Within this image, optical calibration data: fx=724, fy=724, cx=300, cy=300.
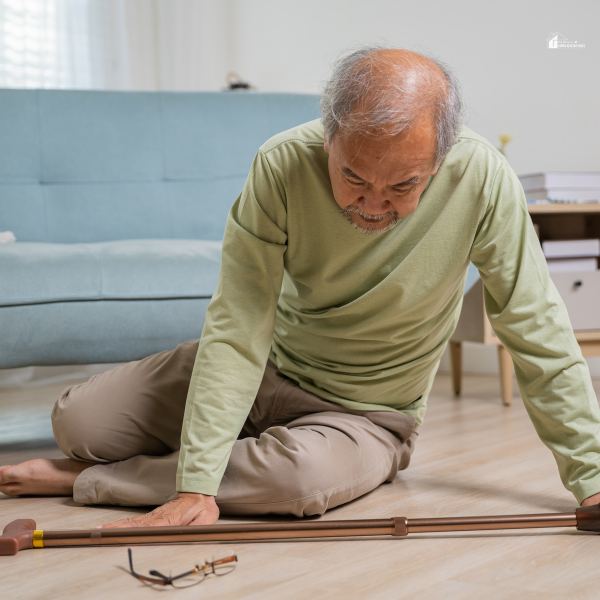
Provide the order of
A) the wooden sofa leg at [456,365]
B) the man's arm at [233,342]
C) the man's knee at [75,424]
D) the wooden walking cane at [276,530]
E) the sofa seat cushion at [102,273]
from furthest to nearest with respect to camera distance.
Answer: the wooden sofa leg at [456,365]
the sofa seat cushion at [102,273]
the man's knee at [75,424]
the man's arm at [233,342]
the wooden walking cane at [276,530]

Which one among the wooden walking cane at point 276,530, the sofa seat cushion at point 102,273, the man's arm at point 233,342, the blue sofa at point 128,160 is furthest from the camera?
the blue sofa at point 128,160

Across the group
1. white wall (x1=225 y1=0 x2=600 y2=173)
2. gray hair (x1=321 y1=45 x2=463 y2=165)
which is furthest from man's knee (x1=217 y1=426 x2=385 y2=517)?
white wall (x1=225 y1=0 x2=600 y2=173)

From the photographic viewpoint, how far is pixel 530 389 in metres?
1.10

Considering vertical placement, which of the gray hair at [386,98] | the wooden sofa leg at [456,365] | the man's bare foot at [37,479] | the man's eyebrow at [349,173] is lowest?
the wooden sofa leg at [456,365]

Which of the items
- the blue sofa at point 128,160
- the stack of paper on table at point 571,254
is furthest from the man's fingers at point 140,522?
the stack of paper on table at point 571,254

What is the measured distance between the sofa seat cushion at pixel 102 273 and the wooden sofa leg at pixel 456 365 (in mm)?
1062

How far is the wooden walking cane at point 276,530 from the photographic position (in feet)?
3.09

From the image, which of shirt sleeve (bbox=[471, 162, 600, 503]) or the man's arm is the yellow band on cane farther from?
shirt sleeve (bbox=[471, 162, 600, 503])

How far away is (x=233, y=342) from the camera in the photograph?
43.3 inches

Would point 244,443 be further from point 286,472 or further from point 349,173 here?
point 349,173

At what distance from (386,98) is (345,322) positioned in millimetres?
421

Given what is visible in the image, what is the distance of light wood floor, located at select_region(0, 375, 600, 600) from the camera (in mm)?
826

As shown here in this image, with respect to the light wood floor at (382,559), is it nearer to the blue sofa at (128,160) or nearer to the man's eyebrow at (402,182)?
the man's eyebrow at (402,182)
